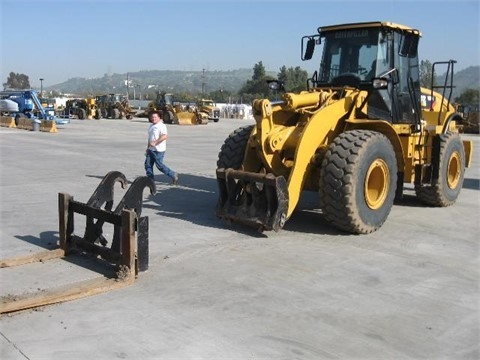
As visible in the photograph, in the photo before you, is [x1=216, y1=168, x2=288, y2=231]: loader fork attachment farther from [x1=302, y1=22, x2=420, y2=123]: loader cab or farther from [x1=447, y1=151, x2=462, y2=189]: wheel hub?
[x1=447, y1=151, x2=462, y2=189]: wheel hub

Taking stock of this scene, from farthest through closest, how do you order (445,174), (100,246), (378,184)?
(445,174)
(378,184)
(100,246)

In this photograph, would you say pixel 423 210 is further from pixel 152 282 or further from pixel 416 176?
pixel 152 282

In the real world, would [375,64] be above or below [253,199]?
above

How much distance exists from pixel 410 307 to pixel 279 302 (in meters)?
1.16

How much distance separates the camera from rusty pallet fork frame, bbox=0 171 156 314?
15.5 ft

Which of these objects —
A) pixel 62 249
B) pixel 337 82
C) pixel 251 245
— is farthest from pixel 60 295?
pixel 337 82

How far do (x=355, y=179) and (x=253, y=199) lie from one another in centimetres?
131

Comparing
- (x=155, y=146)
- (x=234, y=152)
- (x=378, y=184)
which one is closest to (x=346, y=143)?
(x=378, y=184)

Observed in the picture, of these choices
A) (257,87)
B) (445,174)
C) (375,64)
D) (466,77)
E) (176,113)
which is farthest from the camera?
(257,87)

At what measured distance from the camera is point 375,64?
8.22 m

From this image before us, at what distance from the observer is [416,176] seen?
8.91 meters

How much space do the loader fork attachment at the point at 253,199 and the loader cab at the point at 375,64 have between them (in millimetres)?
2199

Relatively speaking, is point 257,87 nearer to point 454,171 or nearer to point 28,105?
point 28,105

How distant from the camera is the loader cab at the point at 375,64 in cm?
821
